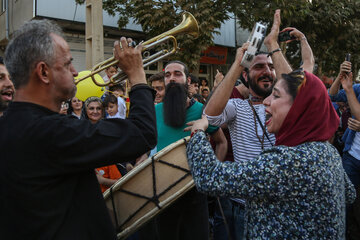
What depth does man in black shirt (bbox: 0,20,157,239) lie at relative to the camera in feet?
4.57

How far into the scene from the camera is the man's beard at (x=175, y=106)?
3.19 m

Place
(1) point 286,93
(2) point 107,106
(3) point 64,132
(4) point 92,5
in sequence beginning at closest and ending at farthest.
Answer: (3) point 64,132 < (1) point 286,93 < (2) point 107,106 < (4) point 92,5

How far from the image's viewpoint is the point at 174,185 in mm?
2555

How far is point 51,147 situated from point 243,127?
1637 millimetres

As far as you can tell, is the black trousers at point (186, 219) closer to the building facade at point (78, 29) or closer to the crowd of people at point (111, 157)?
the crowd of people at point (111, 157)

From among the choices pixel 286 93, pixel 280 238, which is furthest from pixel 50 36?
pixel 280 238

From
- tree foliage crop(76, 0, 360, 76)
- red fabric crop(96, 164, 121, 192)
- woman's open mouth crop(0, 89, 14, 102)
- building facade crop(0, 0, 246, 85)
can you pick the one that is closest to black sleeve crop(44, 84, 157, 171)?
woman's open mouth crop(0, 89, 14, 102)

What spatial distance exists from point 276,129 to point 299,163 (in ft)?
1.16

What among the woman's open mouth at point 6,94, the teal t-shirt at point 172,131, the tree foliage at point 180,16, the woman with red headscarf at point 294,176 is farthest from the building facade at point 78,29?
the woman with red headscarf at point 294,176

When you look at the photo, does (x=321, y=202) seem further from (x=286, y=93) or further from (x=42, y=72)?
(x=42, y=72)

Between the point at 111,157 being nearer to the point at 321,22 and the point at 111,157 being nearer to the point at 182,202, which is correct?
the point at 182,202

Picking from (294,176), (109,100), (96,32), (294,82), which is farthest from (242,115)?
(96,32)

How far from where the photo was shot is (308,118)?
1.61 m

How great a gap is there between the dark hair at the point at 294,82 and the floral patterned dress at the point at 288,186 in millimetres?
316
